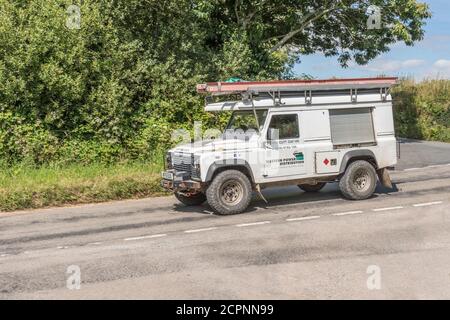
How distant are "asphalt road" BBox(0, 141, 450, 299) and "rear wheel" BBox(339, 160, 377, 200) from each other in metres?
0.23

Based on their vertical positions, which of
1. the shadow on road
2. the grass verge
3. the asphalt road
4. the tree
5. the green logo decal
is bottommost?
the asphalt road

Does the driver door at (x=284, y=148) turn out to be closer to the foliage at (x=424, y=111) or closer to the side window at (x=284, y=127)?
the side window at (x=284, y=127)

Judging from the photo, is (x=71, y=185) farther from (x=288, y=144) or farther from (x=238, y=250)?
(x=238, y=250)

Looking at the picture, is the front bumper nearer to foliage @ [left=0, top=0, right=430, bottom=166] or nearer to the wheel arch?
the wheel arch

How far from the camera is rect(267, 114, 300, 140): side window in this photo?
11.3 m

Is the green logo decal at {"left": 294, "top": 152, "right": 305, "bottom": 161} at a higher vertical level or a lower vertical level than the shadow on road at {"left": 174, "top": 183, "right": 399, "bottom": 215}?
higher

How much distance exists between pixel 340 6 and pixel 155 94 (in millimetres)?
9389

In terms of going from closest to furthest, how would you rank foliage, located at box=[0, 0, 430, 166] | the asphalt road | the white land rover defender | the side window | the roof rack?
the asphalt road → the white land rover defender → the roof rack → the side window → foliage, located at box=[0, 0, 430, 166]

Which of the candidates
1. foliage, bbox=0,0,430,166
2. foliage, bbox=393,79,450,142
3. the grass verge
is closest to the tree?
foliage, bbox=0,0,430,166

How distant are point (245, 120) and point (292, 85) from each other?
1264mm

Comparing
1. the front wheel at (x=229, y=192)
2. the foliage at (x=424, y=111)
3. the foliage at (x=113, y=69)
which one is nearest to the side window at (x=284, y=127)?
the front wheel at (x=229, y=192)

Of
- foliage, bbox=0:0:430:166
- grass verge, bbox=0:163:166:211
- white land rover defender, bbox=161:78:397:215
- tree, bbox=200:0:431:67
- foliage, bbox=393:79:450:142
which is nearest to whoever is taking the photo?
white land rover defender, bbox=161:78:397:215

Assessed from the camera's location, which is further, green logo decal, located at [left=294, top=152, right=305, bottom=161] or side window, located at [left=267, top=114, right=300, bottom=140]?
green logo decal, located at [left=294, top=152, right=305, bottom=161]
